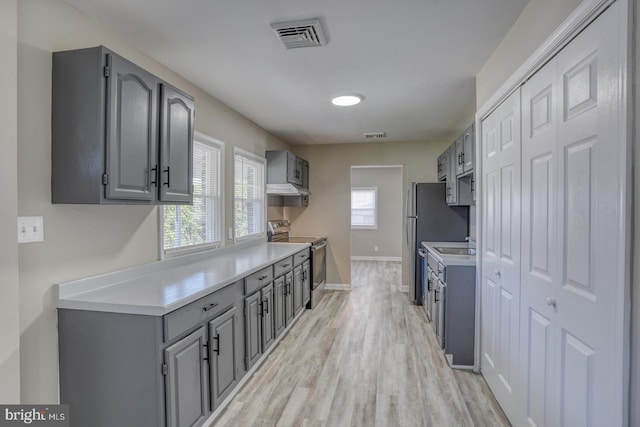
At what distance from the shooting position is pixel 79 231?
1895mm

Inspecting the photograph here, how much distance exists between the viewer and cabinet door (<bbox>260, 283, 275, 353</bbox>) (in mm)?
2865

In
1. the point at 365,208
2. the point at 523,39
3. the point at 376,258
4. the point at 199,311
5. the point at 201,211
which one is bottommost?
the point at 376,258

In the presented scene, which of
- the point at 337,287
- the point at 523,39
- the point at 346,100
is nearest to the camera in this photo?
the point at 523,39

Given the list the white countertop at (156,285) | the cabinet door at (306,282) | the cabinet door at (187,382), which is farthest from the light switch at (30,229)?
the cabinet door at (306,282)

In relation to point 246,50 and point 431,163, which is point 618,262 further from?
Result: point 431,163

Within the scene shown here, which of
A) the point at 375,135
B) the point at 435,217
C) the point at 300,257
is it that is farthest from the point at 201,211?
the point at 435,217

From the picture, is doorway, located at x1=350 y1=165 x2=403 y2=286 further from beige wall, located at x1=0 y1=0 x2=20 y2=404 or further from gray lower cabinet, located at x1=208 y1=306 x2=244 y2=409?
Answer: beige wall, located at x1=0 y1=0 x2=20 y2=404

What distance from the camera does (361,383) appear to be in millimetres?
2629

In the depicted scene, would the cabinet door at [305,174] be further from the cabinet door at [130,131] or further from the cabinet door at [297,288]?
the cabinet door at [130,131]

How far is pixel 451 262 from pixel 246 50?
241cm

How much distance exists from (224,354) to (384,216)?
22.8 feet

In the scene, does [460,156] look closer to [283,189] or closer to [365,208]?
[283,189]

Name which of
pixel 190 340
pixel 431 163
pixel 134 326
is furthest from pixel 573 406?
pixel 431 163

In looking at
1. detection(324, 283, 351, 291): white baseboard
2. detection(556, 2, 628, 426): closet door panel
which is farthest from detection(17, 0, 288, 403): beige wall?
detection(324, 283, 351, 291): white baseboard
